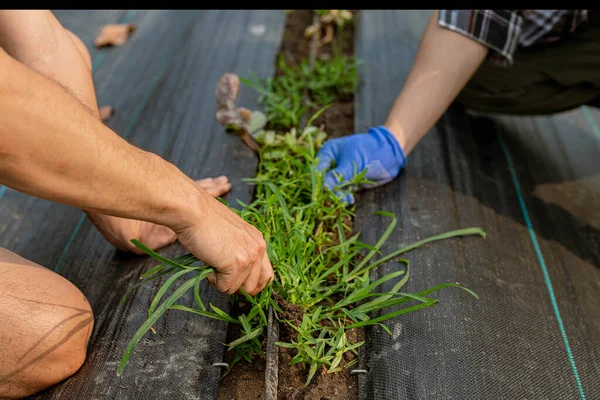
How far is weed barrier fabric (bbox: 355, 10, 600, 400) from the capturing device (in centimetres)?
134

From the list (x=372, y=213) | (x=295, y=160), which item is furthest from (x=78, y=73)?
(x=372, y=213)

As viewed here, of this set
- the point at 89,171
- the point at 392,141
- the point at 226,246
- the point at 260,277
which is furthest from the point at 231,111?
the point at 89,171

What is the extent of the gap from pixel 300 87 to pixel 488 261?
1083 millimetres

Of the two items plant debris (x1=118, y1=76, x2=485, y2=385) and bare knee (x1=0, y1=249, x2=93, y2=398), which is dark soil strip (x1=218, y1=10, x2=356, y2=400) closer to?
plant debris (x1=118, y1=76, x2=485, y2=385)

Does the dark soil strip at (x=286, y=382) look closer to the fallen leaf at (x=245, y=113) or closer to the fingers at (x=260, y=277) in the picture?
the fingers at (x=260, y=277)

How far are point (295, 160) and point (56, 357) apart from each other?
0.92m

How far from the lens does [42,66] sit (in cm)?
161

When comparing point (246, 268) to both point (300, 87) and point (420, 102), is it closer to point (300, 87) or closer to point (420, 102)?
point (420, 102)

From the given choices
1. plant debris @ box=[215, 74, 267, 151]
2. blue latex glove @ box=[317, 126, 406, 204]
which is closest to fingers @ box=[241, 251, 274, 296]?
blue latex glove @ box=[317, 126, 406, 204]

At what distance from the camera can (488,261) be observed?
1.66 meters

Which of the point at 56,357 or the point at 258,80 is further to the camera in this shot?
the point at 258,80

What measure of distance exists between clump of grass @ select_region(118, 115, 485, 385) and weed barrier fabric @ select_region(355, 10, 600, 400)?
58 millimetres
